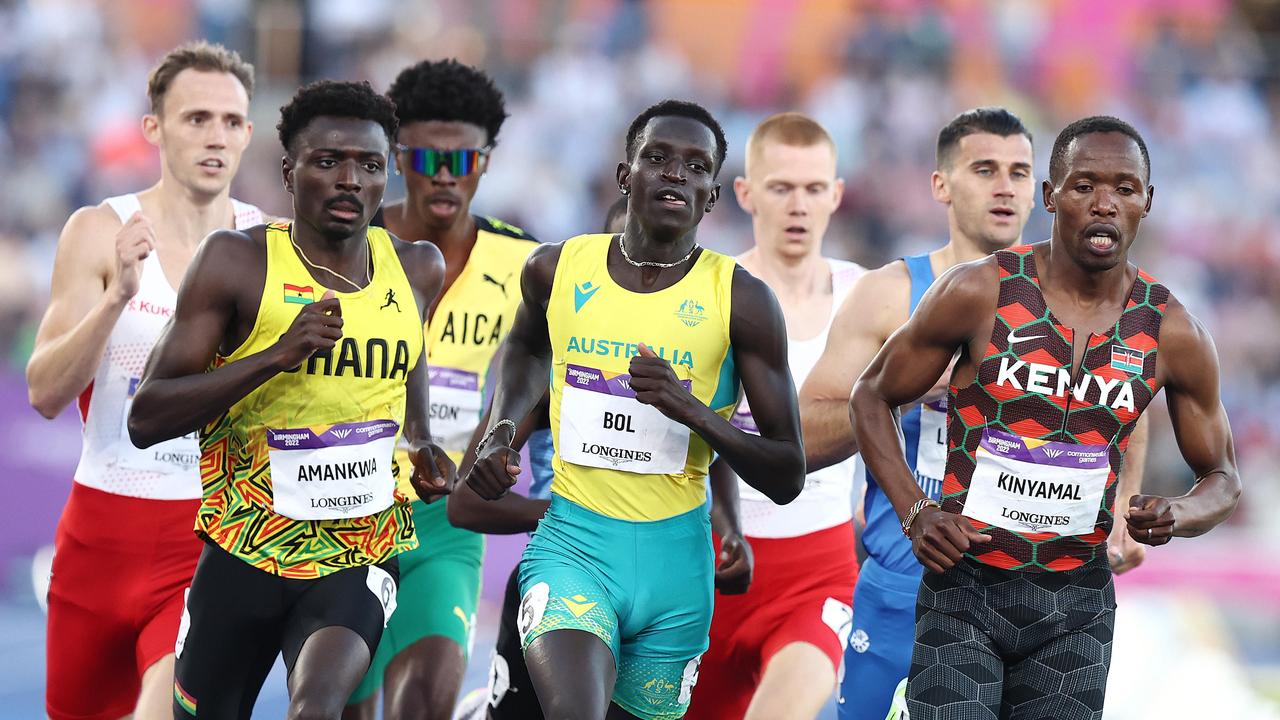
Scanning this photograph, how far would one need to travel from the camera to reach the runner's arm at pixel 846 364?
18.8 feet

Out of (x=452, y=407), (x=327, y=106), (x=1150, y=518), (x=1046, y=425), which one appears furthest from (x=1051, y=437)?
(x=452, y=407)

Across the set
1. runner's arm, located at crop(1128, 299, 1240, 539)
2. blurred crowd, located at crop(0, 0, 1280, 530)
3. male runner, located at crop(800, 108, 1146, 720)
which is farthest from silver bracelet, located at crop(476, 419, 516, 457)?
blurred crowd, located at crop(0, 0, 1280, 530)

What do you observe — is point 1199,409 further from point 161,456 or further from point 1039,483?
point 161,456

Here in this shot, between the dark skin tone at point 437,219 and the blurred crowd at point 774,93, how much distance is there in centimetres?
628

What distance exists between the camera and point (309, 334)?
14.9 feet

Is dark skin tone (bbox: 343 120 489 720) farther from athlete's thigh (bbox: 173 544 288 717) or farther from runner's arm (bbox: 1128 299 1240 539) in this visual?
runner's arm (bbox: 1128 299 1240 539)

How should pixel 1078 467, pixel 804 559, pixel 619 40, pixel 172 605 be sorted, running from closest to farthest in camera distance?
pixel 1078 467 → pixel 172 605 → pixel 804 559 → pixel 619 40

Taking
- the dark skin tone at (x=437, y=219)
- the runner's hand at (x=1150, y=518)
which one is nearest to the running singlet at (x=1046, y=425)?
the runner's hand at (x=1150, y=518)

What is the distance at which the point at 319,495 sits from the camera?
4785 mm

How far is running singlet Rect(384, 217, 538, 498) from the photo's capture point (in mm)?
6391

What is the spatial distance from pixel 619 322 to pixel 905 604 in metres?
1.72

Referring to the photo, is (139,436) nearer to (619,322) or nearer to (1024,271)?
(619,322)

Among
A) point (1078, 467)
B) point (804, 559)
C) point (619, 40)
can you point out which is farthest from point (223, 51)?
point (619, 40)

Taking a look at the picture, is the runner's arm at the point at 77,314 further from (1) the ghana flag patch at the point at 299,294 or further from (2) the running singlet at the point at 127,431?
(1) the ghana flag patch at the point at 299,294
